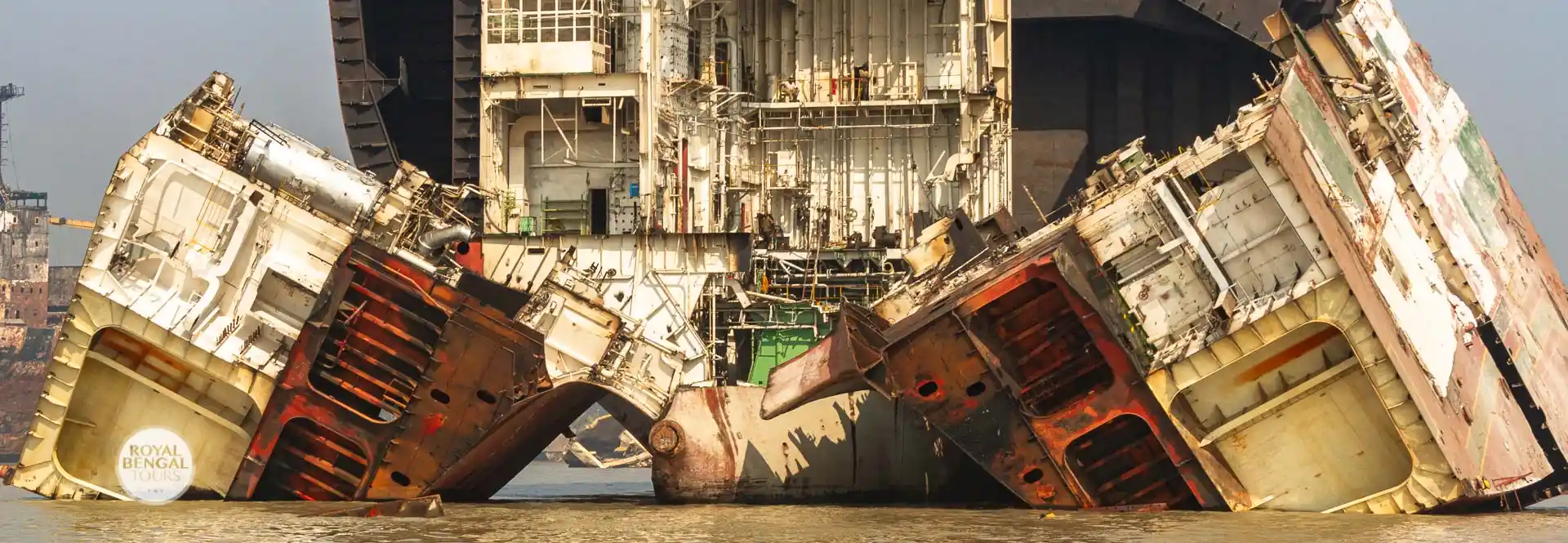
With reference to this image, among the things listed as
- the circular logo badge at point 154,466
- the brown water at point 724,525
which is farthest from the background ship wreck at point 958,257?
the brown water at point 724,525

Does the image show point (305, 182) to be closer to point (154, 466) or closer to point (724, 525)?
point (154, 466)

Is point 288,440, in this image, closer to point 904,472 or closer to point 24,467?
point 24,467

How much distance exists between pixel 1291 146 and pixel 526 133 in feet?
52.7

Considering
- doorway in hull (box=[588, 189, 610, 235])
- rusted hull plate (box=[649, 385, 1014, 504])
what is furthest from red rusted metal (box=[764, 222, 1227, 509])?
doorway in hull (box=[588, 189, 610, 235])

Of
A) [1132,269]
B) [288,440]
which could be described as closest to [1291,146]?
[1132,269]

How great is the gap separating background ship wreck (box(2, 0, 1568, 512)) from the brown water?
0.91 meters

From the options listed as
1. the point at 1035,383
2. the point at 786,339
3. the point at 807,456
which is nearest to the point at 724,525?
the point at 1035,383

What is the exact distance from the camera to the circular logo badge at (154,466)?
106 feet

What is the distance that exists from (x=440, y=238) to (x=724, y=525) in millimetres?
7135

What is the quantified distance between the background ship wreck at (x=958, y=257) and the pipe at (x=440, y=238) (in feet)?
0.63

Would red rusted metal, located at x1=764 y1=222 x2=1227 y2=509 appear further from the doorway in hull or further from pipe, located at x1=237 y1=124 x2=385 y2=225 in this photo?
the doorway in hull

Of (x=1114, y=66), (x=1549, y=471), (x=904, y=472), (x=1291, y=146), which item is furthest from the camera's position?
(x=1114, y=66)

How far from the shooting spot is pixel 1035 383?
30516 millimetres

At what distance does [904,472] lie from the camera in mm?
35312
